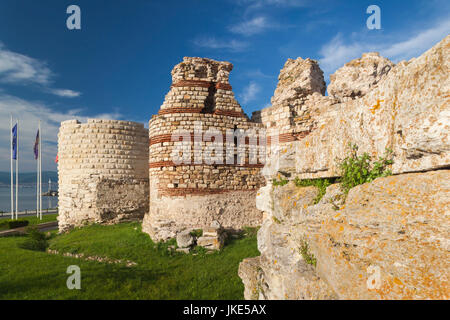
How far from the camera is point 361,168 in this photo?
9.62ft

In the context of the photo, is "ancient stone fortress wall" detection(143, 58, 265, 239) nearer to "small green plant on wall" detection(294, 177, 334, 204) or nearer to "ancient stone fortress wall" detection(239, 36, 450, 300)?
"small green plant on wall" detection(294, 177, 334, 204)

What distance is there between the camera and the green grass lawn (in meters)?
5.75

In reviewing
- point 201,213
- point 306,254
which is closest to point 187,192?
point 201,213

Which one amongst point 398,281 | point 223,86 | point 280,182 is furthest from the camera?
point 223,86

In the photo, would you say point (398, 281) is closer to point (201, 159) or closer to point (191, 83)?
point (201, 159)

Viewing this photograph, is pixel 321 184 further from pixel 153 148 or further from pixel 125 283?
pixel 153 148

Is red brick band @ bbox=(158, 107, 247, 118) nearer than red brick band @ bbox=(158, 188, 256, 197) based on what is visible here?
No

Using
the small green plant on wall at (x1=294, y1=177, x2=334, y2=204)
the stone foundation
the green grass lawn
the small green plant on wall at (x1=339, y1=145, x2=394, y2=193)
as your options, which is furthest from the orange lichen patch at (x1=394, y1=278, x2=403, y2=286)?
the stone foundation

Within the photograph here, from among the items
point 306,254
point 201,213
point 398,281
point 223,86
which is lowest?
point 201,213

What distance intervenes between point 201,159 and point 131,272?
4868 mm

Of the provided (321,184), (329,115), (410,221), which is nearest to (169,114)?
(329,115)

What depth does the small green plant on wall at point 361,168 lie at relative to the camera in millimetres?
2639

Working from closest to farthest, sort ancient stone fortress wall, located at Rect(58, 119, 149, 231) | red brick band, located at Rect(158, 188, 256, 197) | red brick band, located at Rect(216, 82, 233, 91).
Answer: red brick band, located at Rect(158, 188, 256, 197) < red brick band, located at Rect(216, 82, 233, 91) < ancient stone fortress wall, located at Rect(58, 119, 149, 231)

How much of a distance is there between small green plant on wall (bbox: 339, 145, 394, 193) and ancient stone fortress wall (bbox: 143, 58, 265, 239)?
7493 mm
